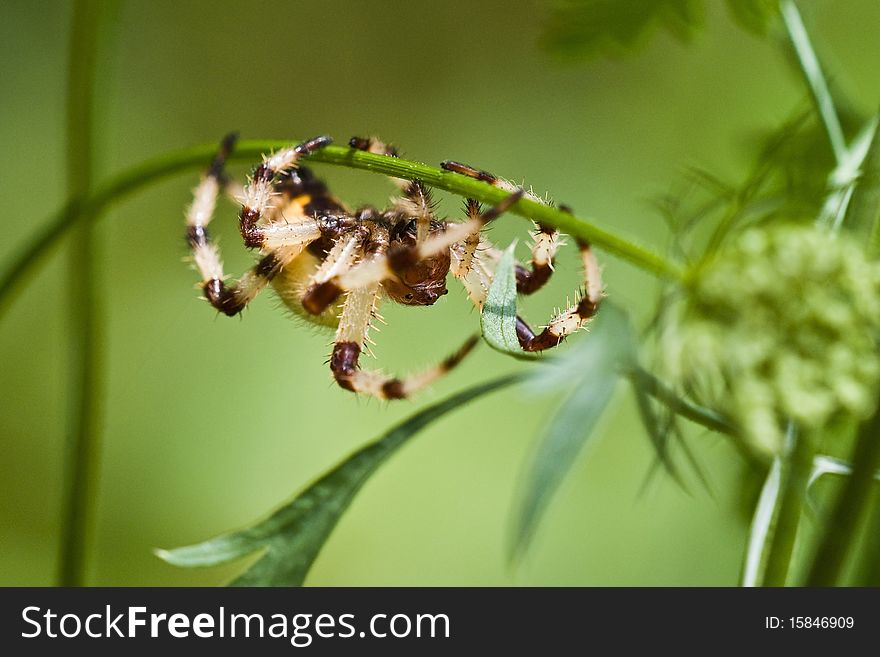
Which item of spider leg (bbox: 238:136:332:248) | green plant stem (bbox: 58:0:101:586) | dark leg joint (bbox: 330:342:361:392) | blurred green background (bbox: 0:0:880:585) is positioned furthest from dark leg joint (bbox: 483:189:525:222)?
blurred green background (bbox: 0:0:880:585)

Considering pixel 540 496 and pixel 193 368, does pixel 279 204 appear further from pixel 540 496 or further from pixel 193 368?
pixel 193 368

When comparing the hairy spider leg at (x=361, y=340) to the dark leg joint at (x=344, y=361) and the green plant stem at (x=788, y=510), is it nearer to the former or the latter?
the dark leg joint at (x=344, y=361)

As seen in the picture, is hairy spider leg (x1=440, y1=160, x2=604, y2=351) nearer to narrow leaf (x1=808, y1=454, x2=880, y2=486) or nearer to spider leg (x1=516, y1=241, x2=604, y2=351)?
spider leg (x1=516, y1=241, x2=604, y2=351)

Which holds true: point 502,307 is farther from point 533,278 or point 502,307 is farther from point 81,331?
point 81,331

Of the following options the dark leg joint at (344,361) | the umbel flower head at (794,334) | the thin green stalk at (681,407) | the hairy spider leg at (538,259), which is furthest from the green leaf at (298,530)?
the dark leg joint at (344,361)

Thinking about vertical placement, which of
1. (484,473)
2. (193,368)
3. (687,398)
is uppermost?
(193,368)
